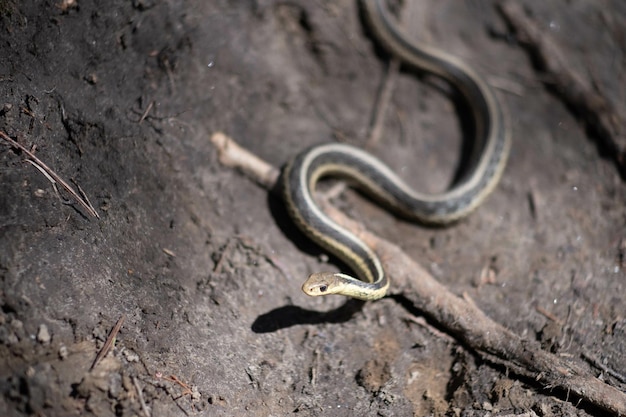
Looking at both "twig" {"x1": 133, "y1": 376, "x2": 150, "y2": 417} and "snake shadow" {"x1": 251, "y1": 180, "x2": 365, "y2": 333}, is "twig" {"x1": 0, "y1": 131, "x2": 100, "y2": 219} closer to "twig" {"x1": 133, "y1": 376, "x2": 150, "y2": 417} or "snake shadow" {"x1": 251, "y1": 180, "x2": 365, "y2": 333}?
"twig" {"x1": 133, "y1": 376, "x2": 150, "y2": 417}

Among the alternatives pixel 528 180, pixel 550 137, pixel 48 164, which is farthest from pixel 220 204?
pixel 550 137

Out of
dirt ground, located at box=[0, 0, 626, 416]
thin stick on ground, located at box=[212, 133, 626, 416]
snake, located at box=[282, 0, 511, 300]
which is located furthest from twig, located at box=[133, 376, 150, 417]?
thin stick on ground, located at box=[212, 133, 626, 416]

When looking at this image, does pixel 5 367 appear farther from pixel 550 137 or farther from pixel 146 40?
pixel 550 137

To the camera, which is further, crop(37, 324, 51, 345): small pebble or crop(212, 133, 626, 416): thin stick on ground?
crop(212, 133, 626, 416): thin stick on ground

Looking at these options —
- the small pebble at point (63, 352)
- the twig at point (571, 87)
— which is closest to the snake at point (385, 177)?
the twig at point (571, 87)

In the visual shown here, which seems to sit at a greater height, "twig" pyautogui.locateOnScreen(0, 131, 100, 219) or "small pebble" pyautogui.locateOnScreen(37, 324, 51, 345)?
"twig" pyautogui.locateOnScreen(0, 131, 100, 219)

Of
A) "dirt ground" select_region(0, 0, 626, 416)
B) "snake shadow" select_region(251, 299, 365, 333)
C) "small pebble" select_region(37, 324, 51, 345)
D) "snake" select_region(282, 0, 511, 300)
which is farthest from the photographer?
"snake" select_region(282, 0, 511, 300)

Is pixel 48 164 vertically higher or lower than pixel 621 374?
higher

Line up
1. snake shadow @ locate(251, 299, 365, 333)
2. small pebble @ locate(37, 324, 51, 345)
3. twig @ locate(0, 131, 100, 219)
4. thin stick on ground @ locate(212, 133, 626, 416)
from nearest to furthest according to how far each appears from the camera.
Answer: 1. small pebble @ locate(37, 324, 51, 345)
2. twig @ locate(0, 131, 100, 219)
3. thin stick on ground @ locate(212, 133, 626, 416)
4. snake shadow @ locate(251, 299, 365, 333)
